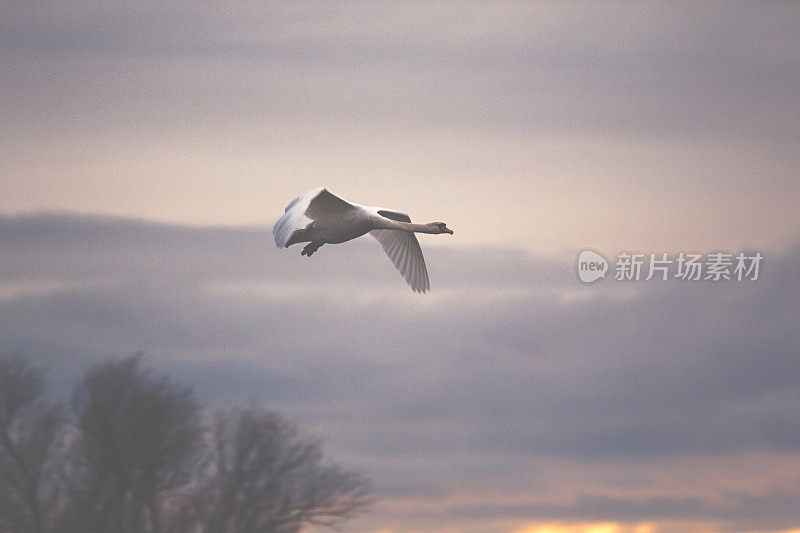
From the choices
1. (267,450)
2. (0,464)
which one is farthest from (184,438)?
(0,464)

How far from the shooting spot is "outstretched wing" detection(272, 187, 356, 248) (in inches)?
835

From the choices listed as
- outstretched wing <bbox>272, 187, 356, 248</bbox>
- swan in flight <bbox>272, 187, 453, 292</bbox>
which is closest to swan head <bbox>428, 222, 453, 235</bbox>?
swan in flight <bbox>272, 187, 453, 292</bbox>

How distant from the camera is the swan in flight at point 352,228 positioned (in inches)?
881

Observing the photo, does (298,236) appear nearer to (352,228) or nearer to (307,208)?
(352,228)

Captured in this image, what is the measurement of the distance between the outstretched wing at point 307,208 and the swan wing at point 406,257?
338 cm

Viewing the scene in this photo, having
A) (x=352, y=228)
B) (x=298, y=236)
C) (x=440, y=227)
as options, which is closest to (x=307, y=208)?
(x=298, y=236)

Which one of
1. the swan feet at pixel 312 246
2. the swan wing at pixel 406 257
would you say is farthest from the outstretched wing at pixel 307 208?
the swan wing at pixel 406 257

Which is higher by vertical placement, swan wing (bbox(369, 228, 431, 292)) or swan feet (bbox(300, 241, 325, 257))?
swan wing (bbox(369, 228, 431, 292))

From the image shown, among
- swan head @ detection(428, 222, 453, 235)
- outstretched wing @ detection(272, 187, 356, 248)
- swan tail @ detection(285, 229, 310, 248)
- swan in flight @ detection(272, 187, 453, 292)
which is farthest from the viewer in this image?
swan head @ detection(428, 222, 453, 235)

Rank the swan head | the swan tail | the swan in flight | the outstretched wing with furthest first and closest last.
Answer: the swan head
the swan tail
the swan in flight
the outstretched wing

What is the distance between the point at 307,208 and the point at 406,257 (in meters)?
5.77

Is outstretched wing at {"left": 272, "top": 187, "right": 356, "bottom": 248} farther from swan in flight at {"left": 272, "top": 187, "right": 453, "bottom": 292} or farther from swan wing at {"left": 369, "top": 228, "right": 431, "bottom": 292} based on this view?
swan wing at {"left": 369, "top": 228, "right": 431, "bottom": 292}

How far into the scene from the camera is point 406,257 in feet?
93.8

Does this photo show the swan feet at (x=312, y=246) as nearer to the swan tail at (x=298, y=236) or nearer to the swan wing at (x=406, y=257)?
the swan tail at (x=298, y=236)
